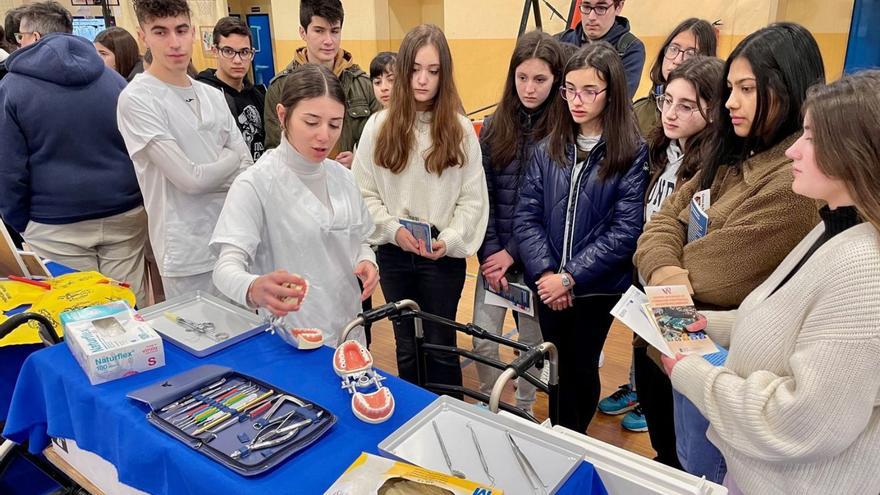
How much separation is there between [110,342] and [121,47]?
2828mm

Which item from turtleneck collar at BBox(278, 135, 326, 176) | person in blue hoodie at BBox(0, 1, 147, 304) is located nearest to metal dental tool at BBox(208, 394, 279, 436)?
turtleneck collar at BBox(278, 135, 326, 176)

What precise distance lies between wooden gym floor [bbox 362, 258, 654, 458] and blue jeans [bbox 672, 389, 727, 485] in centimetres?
94

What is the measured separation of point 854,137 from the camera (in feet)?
3.51

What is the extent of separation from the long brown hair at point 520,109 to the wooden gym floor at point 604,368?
47.9 inches

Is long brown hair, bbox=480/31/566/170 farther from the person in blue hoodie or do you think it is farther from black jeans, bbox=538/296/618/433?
the person in blue hoodie

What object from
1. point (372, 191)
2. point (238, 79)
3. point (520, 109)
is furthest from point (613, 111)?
point (238, 79)

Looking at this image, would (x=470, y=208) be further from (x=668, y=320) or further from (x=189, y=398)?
(x=189, y=398)

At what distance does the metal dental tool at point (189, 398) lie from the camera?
1.32 metres

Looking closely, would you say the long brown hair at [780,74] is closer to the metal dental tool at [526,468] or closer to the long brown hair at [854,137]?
the long brown hair at [854,137]

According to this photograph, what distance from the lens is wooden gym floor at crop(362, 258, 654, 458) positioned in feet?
8.66

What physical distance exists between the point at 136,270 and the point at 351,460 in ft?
6.63

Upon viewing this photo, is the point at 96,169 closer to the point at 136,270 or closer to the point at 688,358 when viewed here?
the point at 136,270

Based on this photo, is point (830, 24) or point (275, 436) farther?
point (830, 24)

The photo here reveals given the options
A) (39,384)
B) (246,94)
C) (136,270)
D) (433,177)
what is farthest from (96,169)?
(433,177)
